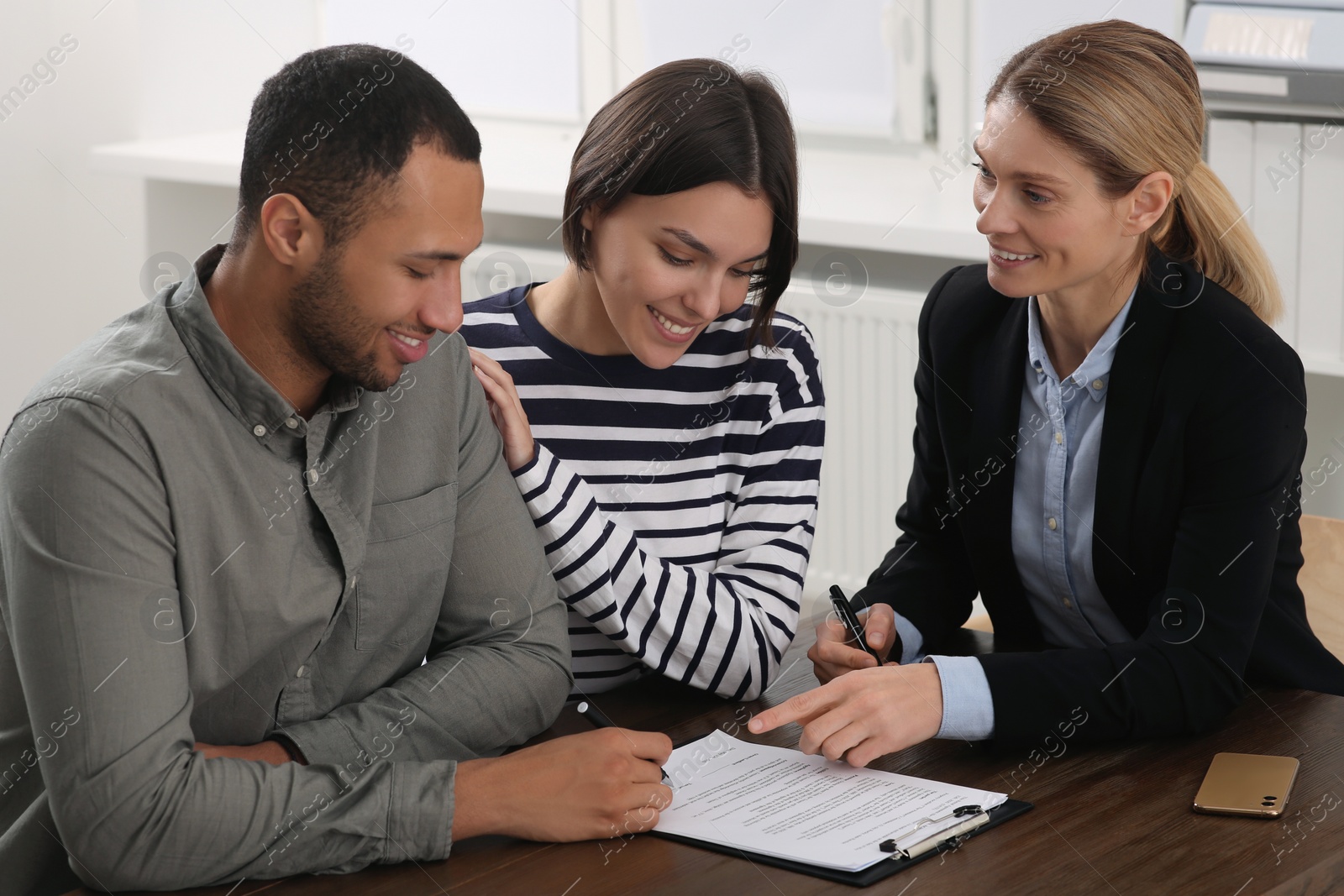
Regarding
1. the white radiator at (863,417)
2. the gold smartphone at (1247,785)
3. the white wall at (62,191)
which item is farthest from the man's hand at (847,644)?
the white wall at (62,191)

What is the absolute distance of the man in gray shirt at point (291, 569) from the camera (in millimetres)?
1136

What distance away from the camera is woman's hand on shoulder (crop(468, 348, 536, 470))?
1.52 meters

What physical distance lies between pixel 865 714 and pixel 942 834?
0.19 meters

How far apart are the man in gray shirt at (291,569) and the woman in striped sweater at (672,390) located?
0.14m

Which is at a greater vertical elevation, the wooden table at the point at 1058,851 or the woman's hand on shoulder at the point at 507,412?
the woman's hand on shoulder at the point at 507,412

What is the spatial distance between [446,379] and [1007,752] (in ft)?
2.26

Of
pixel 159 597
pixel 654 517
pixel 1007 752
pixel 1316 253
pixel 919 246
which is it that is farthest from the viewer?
pixel 919 246

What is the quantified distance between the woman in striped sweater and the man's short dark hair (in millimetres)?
342

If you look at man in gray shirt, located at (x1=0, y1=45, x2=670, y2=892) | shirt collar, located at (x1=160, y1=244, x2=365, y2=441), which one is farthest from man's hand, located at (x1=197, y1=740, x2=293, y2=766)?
shirt collar, located at (x1=160, y1=244, x2=365, y2=441)

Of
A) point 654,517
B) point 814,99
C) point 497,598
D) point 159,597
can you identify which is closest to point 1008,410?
point 654,517

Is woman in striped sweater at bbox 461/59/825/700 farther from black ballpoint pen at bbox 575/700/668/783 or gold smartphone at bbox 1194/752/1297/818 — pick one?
gold smartphone at bbox 1194/752/1297/818

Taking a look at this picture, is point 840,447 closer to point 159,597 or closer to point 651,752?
point 651,752

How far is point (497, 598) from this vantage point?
1.46 meters

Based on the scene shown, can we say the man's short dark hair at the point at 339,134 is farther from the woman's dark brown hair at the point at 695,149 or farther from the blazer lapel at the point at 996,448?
the blazer lapel at the point at 996,448
